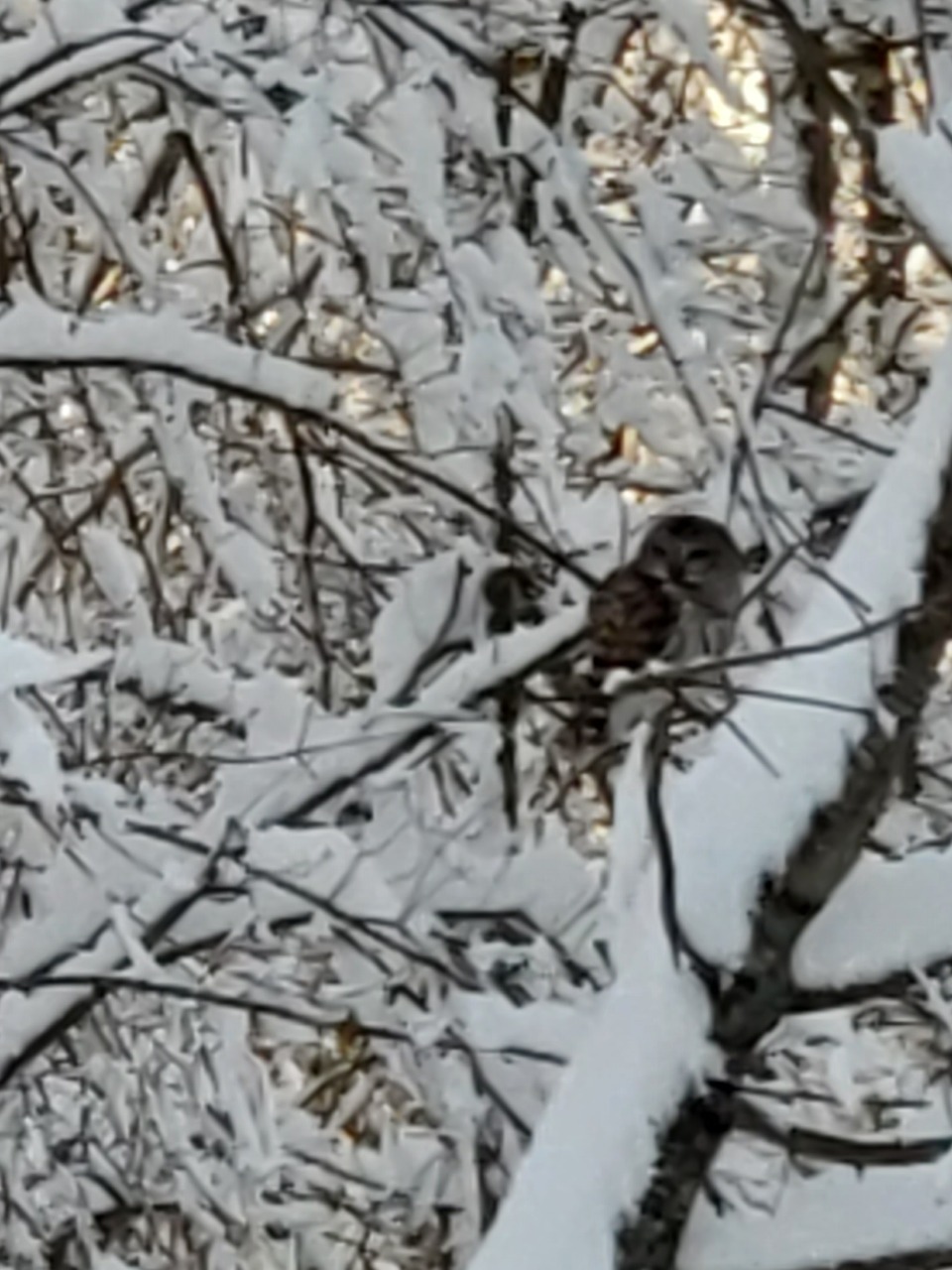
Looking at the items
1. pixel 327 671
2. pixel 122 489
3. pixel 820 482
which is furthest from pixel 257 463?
pixel 820 482

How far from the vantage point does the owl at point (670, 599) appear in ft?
12.0

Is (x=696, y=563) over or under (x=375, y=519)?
under

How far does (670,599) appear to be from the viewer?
374cm

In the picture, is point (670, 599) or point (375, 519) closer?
point (670, 599)

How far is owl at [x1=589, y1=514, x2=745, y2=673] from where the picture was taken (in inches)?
144

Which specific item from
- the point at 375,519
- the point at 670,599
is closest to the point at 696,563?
the point at 670,599

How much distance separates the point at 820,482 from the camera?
3879 mm

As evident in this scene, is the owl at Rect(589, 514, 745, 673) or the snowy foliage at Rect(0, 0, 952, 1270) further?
the owl at Rect(589, 514, 745, 673)

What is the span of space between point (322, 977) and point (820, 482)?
3.34 feet

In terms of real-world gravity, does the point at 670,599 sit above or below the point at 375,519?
below

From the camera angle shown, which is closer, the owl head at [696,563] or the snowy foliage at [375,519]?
the snowy foliage at [375,519]

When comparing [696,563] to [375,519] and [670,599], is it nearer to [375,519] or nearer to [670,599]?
[670,599]

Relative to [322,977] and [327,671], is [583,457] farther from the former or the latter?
[322,977]

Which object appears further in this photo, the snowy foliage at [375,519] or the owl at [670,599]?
the owl at [670,599]
